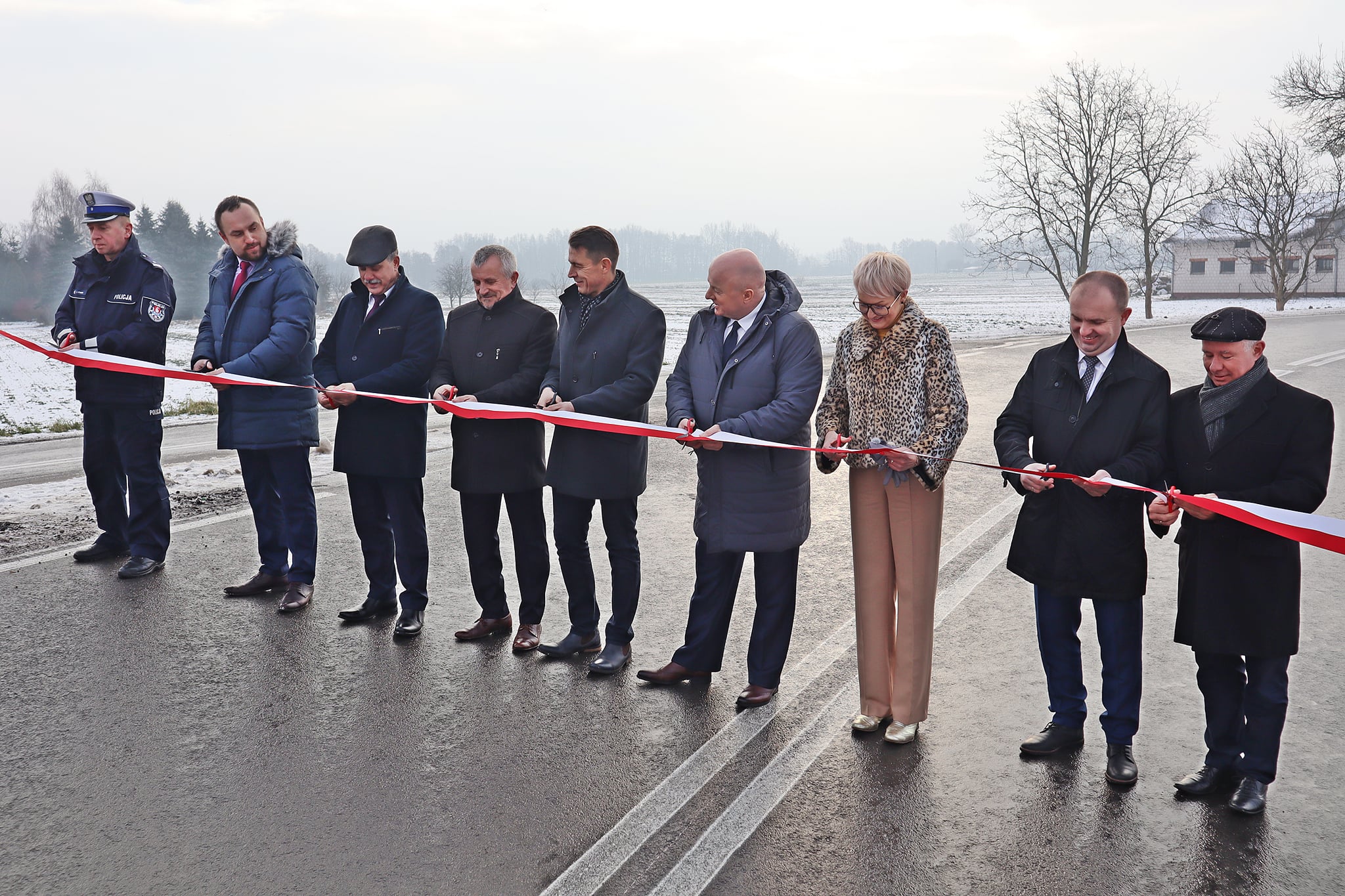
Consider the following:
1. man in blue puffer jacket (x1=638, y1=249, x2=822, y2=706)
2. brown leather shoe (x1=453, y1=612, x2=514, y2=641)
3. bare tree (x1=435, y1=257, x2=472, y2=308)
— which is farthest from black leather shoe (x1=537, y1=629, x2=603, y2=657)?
bare tree (x1=435, y1=257, x2=472, y2=308)

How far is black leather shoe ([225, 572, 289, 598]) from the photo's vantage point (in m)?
6.38

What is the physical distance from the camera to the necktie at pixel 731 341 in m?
4.76

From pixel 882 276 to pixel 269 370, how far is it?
3.93 metres

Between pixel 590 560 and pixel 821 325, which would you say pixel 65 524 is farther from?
pixel 821 325

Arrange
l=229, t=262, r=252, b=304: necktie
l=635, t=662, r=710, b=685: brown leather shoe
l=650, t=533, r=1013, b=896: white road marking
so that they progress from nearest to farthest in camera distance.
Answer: l=650, t=533, r=1013, b=896: white road marking < l=635, t=662, r=710, b=685: brown leather shoe < l=229, t=262, r=252, b=304: necktie

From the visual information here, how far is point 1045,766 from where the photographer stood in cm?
409

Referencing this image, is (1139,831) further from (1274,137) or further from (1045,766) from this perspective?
(1274,137)

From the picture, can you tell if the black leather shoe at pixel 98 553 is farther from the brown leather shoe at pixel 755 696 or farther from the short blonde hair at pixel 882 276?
the short blonde hair at pixel 882 276

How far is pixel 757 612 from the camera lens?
15.8 ft

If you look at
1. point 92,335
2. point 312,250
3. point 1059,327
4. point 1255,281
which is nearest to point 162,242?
point 312,250

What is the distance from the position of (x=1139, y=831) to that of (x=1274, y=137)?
2439 inches

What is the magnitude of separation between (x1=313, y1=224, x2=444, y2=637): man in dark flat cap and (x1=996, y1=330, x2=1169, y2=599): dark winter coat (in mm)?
3286

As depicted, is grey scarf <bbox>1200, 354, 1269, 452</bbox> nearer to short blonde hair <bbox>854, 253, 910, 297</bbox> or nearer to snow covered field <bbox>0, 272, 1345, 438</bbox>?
short blonde hair <bbox>854, 253, 910, 297</bbox>

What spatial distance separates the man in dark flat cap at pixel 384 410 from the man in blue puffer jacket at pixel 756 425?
181 cm
